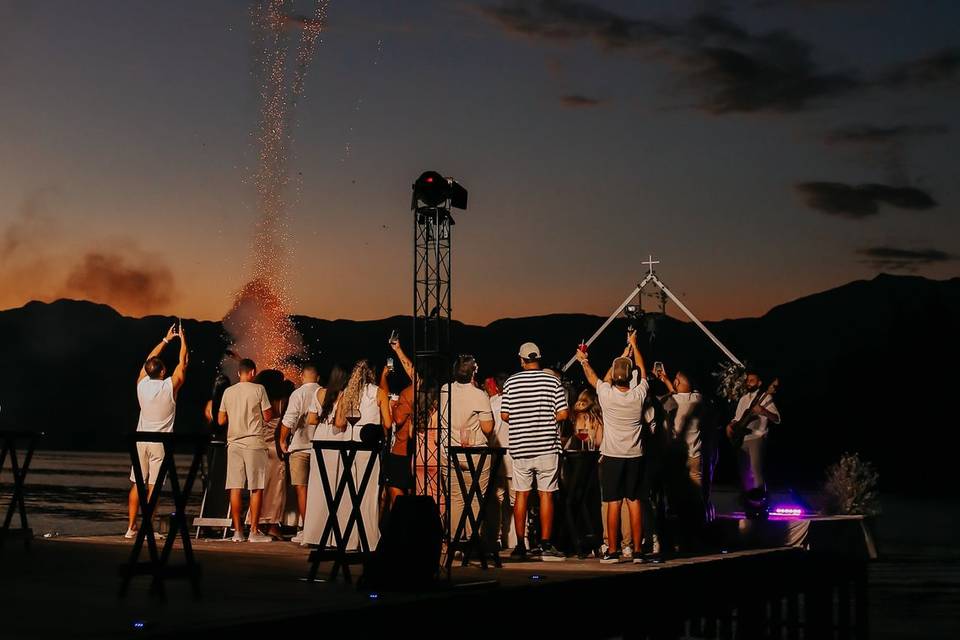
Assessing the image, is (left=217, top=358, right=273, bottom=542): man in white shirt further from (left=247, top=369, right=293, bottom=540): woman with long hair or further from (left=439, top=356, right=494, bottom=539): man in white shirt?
(left=439, top=356, right=494, bottom=539): man in white shirt

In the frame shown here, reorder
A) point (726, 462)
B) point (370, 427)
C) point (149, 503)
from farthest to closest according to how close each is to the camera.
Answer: point (726, 462), point (370, 427), point (149, 503)

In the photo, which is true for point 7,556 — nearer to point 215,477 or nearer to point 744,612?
point 215,477

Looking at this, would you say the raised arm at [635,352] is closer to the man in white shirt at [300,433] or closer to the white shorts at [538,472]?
the white shorts at [538,472]

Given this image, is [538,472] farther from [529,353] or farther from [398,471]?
[398,471]

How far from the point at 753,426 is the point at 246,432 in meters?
6.89

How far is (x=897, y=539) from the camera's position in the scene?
27.8 metres

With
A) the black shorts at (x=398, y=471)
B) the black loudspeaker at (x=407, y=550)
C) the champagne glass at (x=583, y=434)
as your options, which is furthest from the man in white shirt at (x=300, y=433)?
the black loudspeaker at (x=407, y=550)

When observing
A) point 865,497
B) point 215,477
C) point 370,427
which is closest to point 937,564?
point 865,497

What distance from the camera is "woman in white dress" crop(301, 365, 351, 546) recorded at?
15070 millimetres

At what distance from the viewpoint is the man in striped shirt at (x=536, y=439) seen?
14727 millimetres

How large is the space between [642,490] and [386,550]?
4209mm

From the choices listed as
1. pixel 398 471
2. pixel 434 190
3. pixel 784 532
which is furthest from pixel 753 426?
pixel 434 190

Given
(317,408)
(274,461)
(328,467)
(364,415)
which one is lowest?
(328,467)

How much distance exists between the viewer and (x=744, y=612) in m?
12.4
